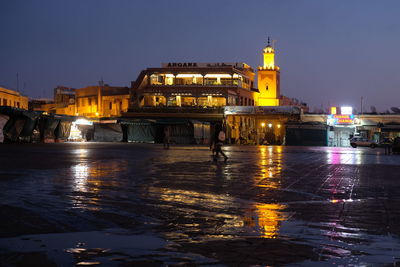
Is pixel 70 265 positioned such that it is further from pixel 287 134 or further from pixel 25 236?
pixel 287 134

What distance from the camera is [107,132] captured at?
2088 inches

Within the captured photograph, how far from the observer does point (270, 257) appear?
4465 mm

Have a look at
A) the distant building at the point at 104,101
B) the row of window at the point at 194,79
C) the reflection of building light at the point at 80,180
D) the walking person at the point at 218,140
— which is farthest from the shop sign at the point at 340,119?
the reflection of building light at the point at 80,180

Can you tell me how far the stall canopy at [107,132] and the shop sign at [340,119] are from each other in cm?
2389

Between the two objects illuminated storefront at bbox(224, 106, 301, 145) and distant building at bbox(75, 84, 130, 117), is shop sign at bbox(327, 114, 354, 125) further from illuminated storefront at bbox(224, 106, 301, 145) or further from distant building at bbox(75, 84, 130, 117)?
distant building at bbox(75, 84, 130, 117)

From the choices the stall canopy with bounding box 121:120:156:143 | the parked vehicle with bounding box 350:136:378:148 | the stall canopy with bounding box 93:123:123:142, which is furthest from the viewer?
the stall canopy with bounding box 121:120:156:143

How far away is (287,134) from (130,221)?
52148mm

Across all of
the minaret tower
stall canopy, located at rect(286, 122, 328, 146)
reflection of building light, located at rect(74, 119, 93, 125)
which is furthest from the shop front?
the minaret tower

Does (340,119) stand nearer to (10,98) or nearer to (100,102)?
(100,102)

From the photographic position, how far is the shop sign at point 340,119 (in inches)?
2233

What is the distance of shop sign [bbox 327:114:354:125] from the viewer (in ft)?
186

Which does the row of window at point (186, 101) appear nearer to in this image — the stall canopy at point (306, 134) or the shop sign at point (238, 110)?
the shop sign at point (238, 110)

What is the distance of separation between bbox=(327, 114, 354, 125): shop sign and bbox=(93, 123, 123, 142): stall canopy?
23891mm

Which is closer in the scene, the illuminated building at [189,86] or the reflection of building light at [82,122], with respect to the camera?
the reflection of building light at [82,122]
